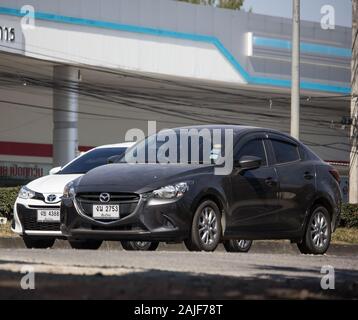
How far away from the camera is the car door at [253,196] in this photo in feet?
43.0

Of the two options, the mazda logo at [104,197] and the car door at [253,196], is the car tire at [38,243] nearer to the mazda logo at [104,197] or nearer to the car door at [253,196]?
the mazda logo at [104,197]

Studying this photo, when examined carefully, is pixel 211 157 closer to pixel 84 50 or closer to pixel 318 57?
pixel 84 50

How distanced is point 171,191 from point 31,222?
3.47m

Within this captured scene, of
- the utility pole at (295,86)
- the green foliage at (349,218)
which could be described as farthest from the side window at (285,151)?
the utility pole at (295,86)

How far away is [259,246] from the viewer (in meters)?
18.3

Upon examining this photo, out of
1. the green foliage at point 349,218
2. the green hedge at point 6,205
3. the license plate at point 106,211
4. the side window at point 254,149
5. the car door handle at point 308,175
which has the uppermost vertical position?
the side window at point 254,149

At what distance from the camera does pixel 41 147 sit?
177 feet

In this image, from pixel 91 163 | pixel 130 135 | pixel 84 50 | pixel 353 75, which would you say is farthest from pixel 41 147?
pixel 91 163

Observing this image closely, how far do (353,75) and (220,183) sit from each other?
18951mm

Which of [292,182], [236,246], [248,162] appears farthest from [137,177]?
[236,246]

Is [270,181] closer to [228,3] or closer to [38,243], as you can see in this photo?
[38,243]

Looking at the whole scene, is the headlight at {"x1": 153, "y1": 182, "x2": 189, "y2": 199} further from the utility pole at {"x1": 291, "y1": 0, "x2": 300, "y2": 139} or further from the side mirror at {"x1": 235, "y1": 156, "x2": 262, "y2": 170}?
the utility pole at {"x1": 291, "y1": 0, "x2": 300, "y2": 139}

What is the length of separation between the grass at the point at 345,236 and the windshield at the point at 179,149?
7.76m

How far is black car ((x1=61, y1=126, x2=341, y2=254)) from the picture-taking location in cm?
1234
